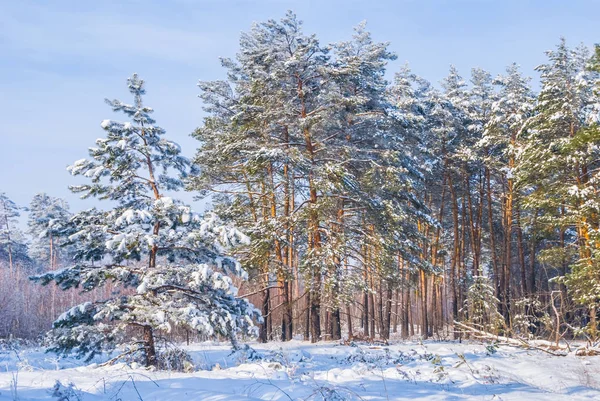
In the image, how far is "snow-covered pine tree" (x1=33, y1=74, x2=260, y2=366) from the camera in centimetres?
1075

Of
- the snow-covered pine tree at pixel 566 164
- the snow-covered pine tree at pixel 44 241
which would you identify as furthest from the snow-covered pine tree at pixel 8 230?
the snow-covered pine tree at pixel 566 164

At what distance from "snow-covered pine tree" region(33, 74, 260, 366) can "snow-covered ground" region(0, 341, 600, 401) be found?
0.94 m

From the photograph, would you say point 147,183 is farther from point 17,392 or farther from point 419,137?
point 419,137

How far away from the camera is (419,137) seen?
24.8 metres

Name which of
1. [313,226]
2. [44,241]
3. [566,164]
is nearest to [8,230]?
[44,241]

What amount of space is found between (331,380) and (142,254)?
19.9 ft

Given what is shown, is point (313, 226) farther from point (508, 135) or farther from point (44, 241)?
point (44, 241)

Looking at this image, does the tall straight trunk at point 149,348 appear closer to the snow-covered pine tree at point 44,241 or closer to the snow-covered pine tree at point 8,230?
the snow-covered pine tree at point 44,241

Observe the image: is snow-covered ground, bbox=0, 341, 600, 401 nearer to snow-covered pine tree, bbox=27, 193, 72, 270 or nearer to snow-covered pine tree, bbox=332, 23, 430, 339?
snow-covered pine tree, bbox=332, 23, 430, 339

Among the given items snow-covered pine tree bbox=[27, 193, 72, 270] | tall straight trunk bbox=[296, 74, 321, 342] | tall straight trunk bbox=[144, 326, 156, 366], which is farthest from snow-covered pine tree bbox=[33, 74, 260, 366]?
snow-covered pine tree bbox=[27, 193, 72, 270]

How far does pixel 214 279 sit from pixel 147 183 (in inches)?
137

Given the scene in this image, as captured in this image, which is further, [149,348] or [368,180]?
[368,180]

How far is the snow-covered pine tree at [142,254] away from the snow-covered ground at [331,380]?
0.94m

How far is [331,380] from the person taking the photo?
8.32 m
